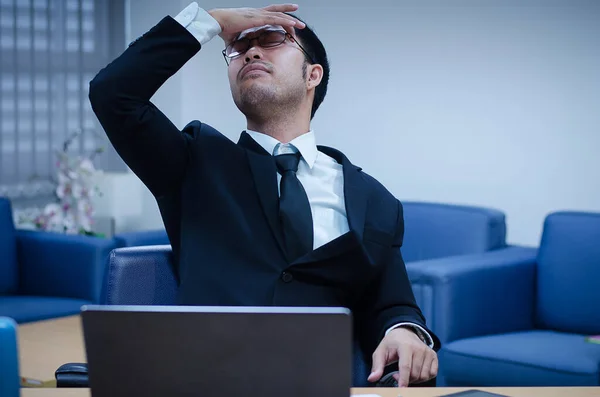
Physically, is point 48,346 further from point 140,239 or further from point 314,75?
point 314,75

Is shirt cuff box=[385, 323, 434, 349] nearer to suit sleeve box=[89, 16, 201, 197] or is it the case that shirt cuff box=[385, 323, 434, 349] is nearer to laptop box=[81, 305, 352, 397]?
suit sleeve box=[89, 16, 201, 197]

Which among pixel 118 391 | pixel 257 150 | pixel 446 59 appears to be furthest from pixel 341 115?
pixel 118 391

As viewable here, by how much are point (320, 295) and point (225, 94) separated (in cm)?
313

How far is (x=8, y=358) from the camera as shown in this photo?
3.08 feet

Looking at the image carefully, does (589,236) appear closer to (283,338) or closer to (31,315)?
(31,315)

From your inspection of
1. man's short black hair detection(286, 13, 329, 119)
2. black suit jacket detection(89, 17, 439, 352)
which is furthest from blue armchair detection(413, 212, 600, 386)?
black suit jacket detection(89, 17, 439, 352)

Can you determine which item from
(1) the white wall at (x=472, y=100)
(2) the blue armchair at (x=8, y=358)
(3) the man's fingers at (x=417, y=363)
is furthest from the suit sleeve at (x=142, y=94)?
(1) the white wall at (x=472, y=100)

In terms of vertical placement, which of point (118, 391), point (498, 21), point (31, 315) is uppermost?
point (498, 21)

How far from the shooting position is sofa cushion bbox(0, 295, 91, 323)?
12.6ft

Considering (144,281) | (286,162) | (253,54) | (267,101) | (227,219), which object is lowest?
(144,281)

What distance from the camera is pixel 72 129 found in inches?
206

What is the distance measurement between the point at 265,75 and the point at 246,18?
0.15 m

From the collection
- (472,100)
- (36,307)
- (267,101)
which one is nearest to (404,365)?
(267,101)

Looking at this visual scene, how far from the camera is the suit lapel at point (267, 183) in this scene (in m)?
1.94
